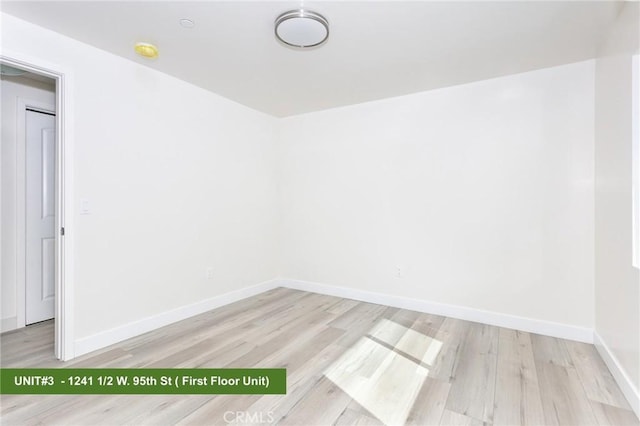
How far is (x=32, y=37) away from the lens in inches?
86.4

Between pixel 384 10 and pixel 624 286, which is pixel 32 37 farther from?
pixel 624 286

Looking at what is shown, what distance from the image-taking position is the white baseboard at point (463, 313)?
2758mm

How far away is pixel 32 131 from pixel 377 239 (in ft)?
12.9

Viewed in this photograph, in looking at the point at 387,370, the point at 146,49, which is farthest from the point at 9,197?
the point at 387,370

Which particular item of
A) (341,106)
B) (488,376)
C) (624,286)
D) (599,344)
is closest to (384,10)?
(341,106)

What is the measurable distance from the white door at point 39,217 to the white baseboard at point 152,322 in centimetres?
131

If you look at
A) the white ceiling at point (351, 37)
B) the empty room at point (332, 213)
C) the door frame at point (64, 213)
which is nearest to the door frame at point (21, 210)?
the empty room at point (332, 213)

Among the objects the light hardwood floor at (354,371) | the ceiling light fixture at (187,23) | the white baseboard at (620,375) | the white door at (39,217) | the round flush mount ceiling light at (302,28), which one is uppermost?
the ceiling light fixture at (187,23)

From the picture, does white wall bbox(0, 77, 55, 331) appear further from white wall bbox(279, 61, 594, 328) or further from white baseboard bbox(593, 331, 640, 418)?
white baseboard bbox(593, 331, 640, 418)

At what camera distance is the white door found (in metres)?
3.18

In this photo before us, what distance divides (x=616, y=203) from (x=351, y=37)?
227cm

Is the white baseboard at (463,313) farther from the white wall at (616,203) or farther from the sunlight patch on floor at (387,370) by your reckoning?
the sunlight patch on floor at (387,370)

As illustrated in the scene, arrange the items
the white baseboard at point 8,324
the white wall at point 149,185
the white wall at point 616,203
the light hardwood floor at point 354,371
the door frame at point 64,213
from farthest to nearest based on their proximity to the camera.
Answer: the white baseboard at point 8,324 → the white wall at point 149,185 → the door frame at point 64,213 → the white wall at point 616,203 → the light hardwood floor at point 354,371

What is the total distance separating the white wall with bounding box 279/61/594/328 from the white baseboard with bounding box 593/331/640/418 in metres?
0.31
